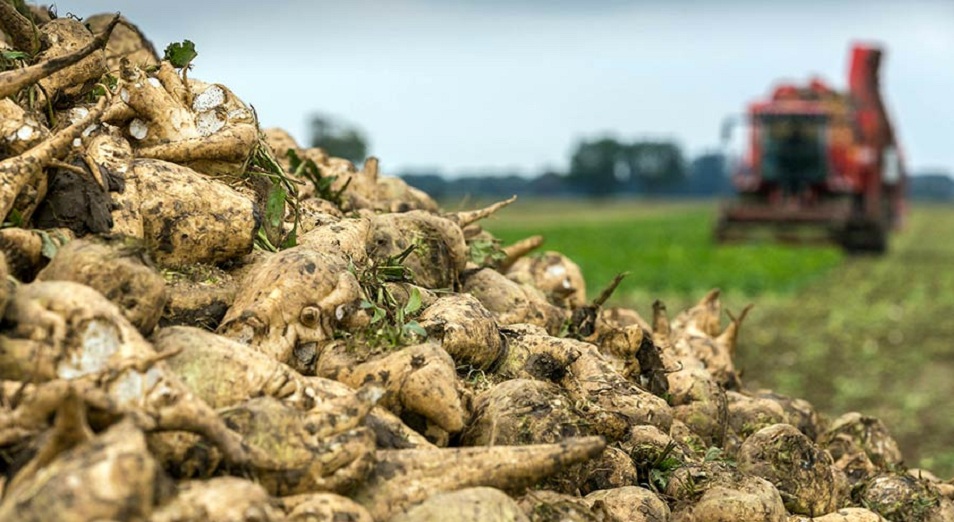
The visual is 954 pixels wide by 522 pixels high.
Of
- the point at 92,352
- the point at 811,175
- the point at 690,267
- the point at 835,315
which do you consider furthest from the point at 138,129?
the point at 690,267

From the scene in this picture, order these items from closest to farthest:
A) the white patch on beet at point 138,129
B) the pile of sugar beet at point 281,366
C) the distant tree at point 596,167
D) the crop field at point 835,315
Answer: the pile of sugar beet at point 281,366, the white patch on beet at point 138,129, the crop field at point 835,315, the distant tree at point 596,167

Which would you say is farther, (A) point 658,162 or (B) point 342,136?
(A) point 658,162

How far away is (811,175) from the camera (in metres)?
28.1

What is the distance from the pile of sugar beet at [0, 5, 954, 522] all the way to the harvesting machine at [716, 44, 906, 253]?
23.1 meters

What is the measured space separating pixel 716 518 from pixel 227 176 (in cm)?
184

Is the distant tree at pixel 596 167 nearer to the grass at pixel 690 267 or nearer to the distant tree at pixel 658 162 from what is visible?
the distant tree at pixel 658 162

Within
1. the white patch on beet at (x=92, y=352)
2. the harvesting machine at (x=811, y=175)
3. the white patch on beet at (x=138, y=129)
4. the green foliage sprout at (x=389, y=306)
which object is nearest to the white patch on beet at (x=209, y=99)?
the white patch on beet at (x=138, y=129)

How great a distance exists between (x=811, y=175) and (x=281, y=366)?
26.3 meters

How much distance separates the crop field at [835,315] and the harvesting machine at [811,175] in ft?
3.01

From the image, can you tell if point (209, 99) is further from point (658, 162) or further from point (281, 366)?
point (658, 162)

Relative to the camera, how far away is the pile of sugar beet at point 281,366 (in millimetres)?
2689

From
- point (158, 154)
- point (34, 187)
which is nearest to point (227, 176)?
point (158, 154)

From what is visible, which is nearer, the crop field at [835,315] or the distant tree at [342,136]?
the crop field at [835,315]

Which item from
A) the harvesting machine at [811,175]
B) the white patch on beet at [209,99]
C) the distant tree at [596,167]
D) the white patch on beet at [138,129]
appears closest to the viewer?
the white patch on beet at [138,129]
